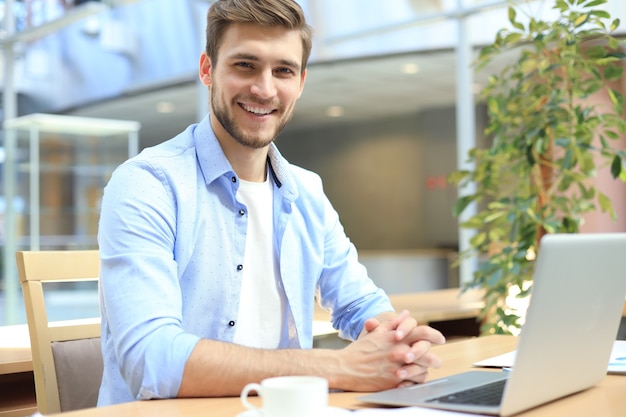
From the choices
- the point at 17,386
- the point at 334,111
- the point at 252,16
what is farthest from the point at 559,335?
the point at 334,111

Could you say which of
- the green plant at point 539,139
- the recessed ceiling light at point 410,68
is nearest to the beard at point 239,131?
the green plant at point 539,139

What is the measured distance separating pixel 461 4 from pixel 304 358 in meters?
4.55

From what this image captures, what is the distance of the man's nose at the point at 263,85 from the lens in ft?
5.42

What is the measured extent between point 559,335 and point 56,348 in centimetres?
110

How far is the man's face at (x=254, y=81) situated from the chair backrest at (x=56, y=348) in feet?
1.67

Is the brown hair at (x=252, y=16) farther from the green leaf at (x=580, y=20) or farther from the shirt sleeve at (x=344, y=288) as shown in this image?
the green leaf at (x=580, y=20)

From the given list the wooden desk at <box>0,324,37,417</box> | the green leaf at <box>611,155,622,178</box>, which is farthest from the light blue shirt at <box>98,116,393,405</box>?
the green leaf at <box>611,155,622,178</box>

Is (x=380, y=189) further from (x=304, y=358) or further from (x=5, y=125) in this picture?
(x=304, y=358)

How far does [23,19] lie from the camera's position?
6.15 meters

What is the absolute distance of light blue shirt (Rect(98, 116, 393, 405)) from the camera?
1287mm

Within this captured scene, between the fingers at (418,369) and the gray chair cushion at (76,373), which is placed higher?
the fingers at (418,369)

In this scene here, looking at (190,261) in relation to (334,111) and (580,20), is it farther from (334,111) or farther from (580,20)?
(334,111)

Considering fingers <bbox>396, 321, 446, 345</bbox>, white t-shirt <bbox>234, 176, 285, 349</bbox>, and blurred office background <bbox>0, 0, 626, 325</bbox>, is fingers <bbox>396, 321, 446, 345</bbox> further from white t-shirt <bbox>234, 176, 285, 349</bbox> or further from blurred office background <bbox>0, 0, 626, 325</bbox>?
blurred office background <bbox>0, 0, 626, 325</bbox>

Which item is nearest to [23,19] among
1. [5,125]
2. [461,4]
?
[5,125]
